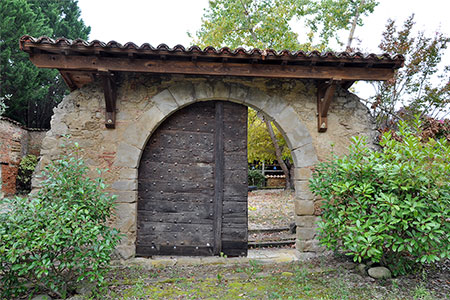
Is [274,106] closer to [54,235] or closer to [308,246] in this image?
[308,246]

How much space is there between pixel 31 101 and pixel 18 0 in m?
4.79

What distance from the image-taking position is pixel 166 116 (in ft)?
13.7

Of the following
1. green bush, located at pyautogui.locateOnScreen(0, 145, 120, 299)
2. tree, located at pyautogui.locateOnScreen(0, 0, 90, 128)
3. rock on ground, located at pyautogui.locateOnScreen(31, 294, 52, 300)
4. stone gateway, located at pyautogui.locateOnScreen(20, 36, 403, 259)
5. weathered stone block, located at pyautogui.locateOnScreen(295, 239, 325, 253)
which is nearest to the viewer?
green bush, located at pyautogui.locateOnScreen(0, 145, 120, 299)

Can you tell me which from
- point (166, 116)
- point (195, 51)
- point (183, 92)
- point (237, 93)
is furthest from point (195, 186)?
point (195, 51)

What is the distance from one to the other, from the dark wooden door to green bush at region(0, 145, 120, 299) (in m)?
1.03

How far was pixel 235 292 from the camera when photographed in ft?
10.5

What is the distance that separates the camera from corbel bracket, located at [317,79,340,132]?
13.4ft

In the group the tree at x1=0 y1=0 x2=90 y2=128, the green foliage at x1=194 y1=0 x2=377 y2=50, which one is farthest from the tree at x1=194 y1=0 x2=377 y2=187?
the tree at x1=0 y1=0 x2=90 y2=128

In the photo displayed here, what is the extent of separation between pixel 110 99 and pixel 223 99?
64.4 inches

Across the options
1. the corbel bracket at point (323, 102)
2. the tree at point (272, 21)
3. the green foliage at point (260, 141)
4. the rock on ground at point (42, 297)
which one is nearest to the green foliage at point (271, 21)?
the tree at point (272, 21)

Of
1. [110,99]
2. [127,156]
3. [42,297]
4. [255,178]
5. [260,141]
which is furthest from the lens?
[255,178]

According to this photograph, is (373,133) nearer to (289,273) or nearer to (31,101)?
(289,273)

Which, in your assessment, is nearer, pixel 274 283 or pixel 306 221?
pixel 274 283

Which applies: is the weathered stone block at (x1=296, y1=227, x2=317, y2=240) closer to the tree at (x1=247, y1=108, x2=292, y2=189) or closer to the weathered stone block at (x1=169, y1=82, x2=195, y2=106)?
the weathered stone block at (x1=169, y1=82, x2=195, y2=106)
